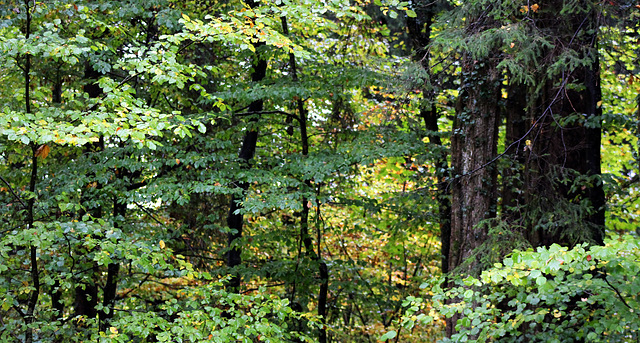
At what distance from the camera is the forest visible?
416 cm

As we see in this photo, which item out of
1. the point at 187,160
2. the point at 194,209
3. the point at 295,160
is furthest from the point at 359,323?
the point at 187,160

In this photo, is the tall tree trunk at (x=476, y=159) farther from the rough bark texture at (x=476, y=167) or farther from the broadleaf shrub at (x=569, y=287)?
the broadleaf shrub at (x=569, y=287)

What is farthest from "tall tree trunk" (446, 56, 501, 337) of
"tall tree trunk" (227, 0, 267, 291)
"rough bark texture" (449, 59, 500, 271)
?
"tall tree trunk" (227, 0, 267, 291)

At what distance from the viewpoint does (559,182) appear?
559 cm

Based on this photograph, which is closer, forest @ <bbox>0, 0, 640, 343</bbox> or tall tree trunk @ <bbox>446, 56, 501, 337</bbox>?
forest @ <bbox>0, 0, 640, 343</bbox>

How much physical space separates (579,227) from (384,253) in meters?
6.64

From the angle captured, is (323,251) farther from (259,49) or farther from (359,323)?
(259,49)

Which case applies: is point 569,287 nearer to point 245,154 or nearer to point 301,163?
point 301,163

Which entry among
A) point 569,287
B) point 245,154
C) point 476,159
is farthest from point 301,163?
point 569,287

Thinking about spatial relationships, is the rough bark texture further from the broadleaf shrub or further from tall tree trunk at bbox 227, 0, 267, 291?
tall tree trunk at bbox 227, 0, 267, 291

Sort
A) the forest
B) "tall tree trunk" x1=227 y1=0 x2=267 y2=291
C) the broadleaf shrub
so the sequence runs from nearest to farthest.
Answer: the broadleaf shrub < the forest < "tall tree trunk" x1=227 y1=0 x2=267 y2=291

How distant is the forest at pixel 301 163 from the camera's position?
4156 millimetres

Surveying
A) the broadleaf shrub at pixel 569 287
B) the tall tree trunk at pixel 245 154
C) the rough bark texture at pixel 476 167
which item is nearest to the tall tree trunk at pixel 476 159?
the rough bark texture at pixel 476 167

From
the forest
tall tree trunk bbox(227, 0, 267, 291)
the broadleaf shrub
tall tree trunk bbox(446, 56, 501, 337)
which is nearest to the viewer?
the broadleaf shrub
